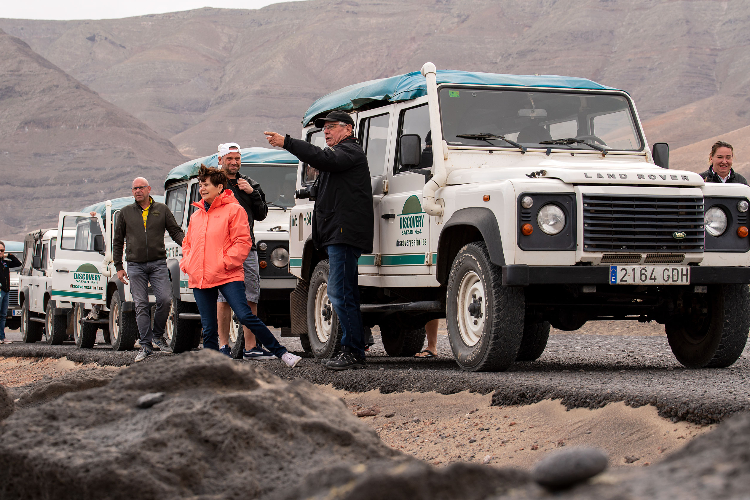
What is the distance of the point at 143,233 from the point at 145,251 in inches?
8.6

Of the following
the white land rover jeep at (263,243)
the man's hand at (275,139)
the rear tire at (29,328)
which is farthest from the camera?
the rear tire at (29,328)

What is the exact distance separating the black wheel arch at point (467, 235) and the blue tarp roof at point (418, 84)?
1.28 metres

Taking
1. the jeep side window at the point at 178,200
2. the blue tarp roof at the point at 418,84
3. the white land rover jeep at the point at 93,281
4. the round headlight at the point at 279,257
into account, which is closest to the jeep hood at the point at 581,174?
the blue tarp roof at the point at 418,84

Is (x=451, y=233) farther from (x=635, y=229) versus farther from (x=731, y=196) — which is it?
(x=731, y=196)

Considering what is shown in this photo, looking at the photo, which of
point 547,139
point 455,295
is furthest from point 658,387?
point 547,139

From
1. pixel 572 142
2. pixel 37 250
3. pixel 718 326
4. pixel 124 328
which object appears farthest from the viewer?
pixel 37 250

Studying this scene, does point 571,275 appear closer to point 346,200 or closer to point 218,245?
point 346,200

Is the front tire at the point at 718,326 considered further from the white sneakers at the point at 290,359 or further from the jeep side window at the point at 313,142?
the jeep side window at the point at 313,142

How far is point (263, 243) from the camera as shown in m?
12.1

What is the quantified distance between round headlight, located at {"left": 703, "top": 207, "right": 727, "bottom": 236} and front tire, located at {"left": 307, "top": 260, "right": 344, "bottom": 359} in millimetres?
3543

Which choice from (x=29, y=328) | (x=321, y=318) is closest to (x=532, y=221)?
(x=321, y=318)

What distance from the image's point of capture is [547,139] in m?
8.99

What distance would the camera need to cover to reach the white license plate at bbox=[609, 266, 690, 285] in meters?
7.69

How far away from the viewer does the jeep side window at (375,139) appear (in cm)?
968
